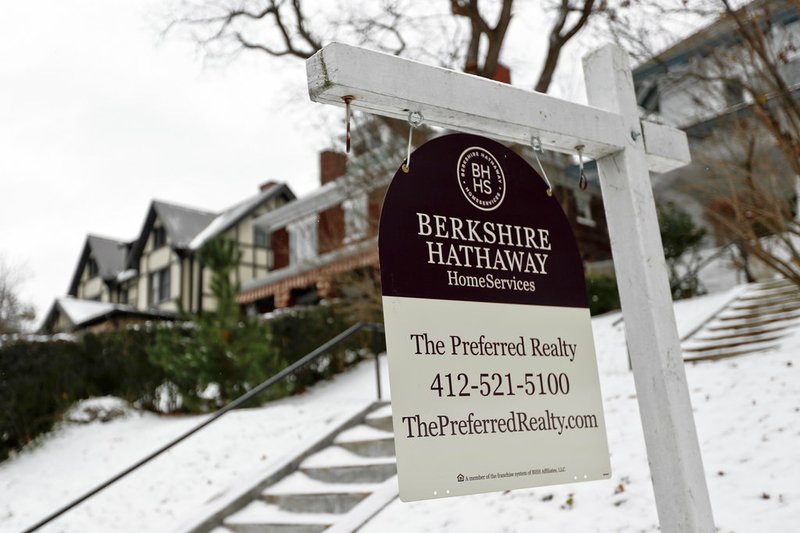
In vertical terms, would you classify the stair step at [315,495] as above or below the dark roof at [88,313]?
below

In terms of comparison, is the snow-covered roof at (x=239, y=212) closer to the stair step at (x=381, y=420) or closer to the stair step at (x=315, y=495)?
the stair step at (x=381, y=420)

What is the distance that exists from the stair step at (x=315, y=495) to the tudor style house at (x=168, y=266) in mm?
18281

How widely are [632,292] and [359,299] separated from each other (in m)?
10.2

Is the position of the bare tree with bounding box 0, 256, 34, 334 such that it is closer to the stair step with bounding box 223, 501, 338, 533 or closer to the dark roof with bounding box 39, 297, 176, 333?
the dark roof with bounding box 39, 297, 176, 333

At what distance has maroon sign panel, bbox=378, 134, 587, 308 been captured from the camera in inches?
92.8

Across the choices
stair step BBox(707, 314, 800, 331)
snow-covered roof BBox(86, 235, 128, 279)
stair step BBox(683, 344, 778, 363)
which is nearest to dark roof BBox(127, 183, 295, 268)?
snow-covered roof BBox(86, 235, 128, 279)

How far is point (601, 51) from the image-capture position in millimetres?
3059

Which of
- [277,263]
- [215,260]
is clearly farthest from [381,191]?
[277,263]

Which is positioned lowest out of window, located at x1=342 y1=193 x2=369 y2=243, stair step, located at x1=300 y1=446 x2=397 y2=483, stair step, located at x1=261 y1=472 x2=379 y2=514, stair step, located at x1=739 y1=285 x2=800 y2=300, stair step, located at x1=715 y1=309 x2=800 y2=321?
stair step, located at x1=261 y1=472 x2=379 y2=514

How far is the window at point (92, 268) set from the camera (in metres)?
37.5

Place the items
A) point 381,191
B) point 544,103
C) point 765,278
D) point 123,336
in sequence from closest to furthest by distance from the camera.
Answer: point 544,103 → point 123,336 → point 381,191 → point 765,278

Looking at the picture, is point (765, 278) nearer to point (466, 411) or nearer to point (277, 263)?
point (466, 411)

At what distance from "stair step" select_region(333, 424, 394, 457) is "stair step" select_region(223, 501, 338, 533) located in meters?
0.92

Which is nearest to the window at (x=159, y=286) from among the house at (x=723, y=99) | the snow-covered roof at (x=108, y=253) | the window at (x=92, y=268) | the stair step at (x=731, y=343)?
the snow-covered roof at (x=108, y=253)
